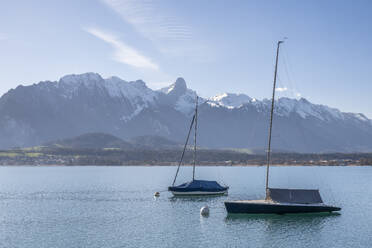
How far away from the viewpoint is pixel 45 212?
3386 inches

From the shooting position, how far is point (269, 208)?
7475cm

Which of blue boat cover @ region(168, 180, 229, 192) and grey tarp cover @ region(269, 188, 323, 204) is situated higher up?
grey tarp cover @ region(269, 188, 323, 204)

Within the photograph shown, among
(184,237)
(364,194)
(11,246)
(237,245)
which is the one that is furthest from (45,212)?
(364,194)

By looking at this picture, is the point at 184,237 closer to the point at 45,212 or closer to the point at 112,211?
the point at 112,211

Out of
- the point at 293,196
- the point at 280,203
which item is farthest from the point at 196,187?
the point at 280,203

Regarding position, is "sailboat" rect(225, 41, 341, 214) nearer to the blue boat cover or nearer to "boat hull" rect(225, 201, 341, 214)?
"boat hull" rect(225, 201, 341, 214)

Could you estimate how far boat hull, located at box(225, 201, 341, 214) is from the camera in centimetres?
7444

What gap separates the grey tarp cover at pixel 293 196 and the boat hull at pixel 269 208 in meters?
1.11

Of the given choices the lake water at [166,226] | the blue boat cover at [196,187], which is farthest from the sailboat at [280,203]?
the blue boat cover at [196,187]

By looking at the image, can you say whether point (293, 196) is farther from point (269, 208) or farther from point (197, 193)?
point (197, 193)

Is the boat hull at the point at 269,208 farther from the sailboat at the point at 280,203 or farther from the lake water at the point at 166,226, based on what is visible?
the lake water at the point at 166,226

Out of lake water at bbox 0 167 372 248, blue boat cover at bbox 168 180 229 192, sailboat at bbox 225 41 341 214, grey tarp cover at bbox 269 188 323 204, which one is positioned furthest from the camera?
blue boat cover at bbox 168 180 229 192

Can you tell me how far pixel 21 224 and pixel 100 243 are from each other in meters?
22.0

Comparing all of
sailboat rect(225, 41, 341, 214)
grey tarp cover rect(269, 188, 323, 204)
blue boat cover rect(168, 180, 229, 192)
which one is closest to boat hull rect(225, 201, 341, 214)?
sailboat rect(225, 41, 341, 214)
